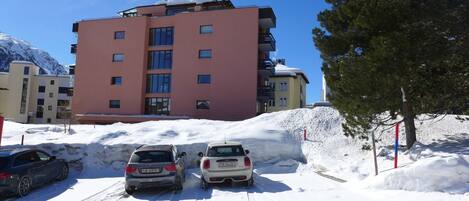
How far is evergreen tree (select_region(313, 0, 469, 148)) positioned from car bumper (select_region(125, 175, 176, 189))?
6872 mm

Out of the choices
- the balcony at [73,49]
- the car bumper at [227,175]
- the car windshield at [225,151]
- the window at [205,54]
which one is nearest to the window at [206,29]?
the window at [205,54]

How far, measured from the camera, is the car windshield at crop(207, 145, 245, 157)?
47.9ft

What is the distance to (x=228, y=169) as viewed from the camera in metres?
14.1

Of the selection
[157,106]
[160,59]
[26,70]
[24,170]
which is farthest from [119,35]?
[26,70]

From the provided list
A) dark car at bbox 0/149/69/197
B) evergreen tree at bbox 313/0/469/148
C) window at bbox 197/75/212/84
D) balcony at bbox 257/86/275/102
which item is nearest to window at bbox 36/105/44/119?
window at bbox 197/75/212/84

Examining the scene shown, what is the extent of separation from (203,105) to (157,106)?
5873mm

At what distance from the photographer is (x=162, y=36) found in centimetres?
4794

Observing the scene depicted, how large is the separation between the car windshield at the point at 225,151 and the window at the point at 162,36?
33791 mm

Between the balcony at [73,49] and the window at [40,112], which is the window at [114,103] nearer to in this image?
the balcony at [73,49]

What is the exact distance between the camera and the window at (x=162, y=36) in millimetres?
47406

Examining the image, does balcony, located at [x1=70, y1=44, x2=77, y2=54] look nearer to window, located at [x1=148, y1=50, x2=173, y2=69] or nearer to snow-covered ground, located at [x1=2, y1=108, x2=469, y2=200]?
window, located at [x1=148, y1=50, x2=173, y2=69]

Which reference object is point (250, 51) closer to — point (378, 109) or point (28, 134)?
point (28, 134)

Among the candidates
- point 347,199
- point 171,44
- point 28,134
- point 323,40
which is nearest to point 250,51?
point 171,44

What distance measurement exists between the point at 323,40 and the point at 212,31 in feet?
94.9
